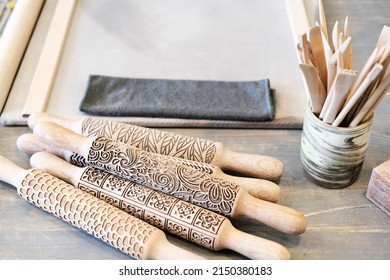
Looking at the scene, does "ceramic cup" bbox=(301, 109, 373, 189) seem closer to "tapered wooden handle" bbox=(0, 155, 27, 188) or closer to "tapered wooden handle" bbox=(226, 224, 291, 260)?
"tapered wooden handle" bbox=(226, 224, 291, 260)

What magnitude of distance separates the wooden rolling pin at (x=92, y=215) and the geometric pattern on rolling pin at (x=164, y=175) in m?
0.05

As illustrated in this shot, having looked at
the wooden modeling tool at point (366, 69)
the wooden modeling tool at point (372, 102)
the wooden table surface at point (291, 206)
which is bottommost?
the wooden table surface at point (291, 206)

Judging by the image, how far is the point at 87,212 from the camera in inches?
22.4

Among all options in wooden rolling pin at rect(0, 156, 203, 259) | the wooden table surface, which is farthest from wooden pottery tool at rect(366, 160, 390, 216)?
wooden rolling pin at rect(0, 156, 203, 259)

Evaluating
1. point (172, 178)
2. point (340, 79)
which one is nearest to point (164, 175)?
point (172, 178)

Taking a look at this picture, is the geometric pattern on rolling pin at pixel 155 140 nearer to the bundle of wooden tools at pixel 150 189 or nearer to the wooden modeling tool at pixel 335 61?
the bundle of wooden tools at pixel 150 189

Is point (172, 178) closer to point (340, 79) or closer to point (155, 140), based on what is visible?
point (155, 140)

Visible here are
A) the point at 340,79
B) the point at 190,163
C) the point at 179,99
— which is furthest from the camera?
the point at 179,99

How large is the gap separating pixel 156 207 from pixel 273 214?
0.44 ft

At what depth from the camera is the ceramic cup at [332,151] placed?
57cm

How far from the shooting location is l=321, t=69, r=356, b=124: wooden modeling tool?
509 millimetres

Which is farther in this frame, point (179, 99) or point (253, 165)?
point (179, 99)

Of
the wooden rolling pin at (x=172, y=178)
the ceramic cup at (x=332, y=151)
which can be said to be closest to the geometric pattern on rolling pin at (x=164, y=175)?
the wooden rolling pin at (x=172, y=178)
